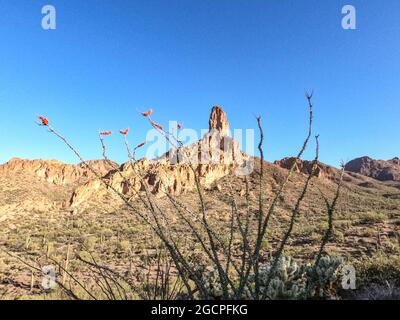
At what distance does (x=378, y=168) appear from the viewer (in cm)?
11481

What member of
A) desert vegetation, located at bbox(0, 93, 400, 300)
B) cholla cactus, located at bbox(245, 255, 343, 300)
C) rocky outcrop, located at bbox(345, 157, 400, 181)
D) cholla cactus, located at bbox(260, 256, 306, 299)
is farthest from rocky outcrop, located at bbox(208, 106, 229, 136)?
cholla cactus, located at bbox(260, 256, 306, 299)

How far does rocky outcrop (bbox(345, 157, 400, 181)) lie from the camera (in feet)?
348

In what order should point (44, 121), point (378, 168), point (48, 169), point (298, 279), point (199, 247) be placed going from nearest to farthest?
point (44, 121) → point (298, 279) → point (199, 247) → point (48, 169) → point (378, 168)

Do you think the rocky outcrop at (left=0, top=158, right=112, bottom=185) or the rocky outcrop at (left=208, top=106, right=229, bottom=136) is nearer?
the rocky outcrop at (left=0, top=158, right=112, bottom=185)

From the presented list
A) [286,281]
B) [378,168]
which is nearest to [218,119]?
[378,168]

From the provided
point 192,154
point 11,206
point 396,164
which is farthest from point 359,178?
point 192,154

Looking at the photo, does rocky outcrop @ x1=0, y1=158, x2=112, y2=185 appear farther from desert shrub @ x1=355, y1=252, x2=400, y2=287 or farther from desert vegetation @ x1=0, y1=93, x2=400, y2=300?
desert shrub @ x1=355, y1=252, x2=400, y2=287

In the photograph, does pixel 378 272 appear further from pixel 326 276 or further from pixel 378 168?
pixel 378 168

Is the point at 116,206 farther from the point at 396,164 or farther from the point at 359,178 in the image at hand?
the point at 396,164

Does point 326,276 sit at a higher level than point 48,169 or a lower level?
lower

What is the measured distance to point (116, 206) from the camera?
42156 millimetres

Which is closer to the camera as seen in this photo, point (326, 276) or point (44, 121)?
point (44, 121)
